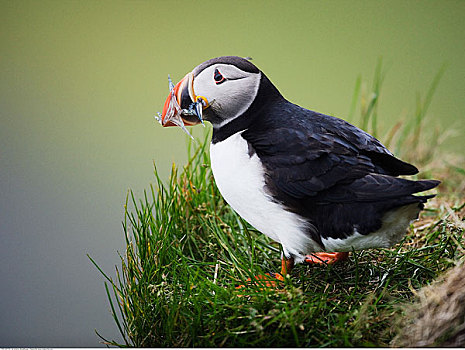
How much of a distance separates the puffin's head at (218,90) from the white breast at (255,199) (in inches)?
3.1

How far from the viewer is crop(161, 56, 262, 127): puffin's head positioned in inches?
49.8

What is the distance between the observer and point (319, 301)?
1178 millimetres

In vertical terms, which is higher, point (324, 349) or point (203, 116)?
point (203, 116)

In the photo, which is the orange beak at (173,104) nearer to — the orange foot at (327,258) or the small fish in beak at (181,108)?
the small fish in beak at (181,108)

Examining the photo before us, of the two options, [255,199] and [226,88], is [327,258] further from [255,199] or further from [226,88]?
[226,88]

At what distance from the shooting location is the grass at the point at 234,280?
111 centimetres

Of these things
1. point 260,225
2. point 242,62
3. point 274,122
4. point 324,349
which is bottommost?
point 324,349

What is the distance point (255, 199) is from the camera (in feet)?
3.99

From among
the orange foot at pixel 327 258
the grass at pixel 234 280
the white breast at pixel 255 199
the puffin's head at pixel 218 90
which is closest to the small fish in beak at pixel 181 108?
the puffin's head at pixel 218 90

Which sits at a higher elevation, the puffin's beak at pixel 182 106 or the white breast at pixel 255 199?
the puffin's beak at pixel 182 106

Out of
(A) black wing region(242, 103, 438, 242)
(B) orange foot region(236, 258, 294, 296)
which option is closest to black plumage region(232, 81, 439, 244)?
(A) black wing region(242, 103, 438, 242)

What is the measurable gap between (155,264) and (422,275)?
2.41 ft

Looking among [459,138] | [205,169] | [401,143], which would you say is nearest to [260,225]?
[205,169]

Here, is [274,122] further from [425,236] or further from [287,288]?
[425,236]
